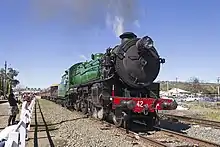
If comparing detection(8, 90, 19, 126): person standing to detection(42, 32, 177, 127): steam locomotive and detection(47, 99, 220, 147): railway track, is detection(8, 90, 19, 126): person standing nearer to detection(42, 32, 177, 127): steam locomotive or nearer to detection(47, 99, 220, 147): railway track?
detection(42, 32, 177, 127): steam locomotive

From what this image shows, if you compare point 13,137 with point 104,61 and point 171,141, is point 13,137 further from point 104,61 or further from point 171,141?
point 104,61

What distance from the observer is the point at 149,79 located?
12.8 metres

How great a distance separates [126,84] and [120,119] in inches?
59.2

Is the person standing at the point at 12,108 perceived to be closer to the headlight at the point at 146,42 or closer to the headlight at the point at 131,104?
the headlight at the point at 131,104

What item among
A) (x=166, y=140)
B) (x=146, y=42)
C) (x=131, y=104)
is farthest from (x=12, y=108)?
(x=166, y=140)

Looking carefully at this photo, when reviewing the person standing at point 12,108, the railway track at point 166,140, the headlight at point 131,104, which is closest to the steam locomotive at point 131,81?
the headlight at point 131,104

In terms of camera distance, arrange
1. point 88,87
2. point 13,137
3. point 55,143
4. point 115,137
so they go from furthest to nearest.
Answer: point 88,87, point 115,137, point 55,143, point 13,137

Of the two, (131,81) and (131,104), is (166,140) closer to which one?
(131,104)

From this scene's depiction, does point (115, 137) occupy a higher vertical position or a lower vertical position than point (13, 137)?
lower

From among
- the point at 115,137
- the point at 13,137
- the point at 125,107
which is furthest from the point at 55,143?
the point at 13,137

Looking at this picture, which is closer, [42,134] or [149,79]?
[42,134]

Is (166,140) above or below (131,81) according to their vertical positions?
below

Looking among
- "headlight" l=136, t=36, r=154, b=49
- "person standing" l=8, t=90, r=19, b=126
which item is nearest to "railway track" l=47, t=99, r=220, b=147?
"headlight" l=136, t=36, r=154, b=49

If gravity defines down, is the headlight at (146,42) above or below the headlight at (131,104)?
above
